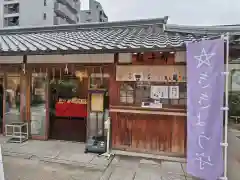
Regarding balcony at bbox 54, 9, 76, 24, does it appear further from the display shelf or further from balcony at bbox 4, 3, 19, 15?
the display shelf

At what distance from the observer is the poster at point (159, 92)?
5289 millimetres

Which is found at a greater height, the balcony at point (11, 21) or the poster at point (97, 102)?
the balcony at point (11, 21)

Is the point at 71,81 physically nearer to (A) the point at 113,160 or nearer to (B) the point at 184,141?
(A) the point at 113,160

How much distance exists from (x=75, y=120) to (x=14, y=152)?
345cm

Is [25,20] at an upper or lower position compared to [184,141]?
upper

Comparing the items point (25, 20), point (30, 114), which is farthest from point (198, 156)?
point (25, 20)

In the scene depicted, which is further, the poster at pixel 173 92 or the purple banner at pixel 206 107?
the poster at pixel 173 92

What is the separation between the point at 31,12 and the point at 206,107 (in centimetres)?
3620

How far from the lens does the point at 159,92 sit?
5.33 m

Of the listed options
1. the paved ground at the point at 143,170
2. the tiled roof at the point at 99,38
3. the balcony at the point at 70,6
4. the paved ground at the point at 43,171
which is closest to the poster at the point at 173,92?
the tiled roof at the point at 99,38

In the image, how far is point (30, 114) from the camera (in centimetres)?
667

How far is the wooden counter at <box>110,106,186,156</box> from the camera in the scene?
527cm

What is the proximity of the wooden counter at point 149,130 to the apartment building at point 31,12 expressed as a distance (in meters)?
31.9

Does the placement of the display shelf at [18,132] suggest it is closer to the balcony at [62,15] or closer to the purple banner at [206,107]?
the purple banner at [206,107]
